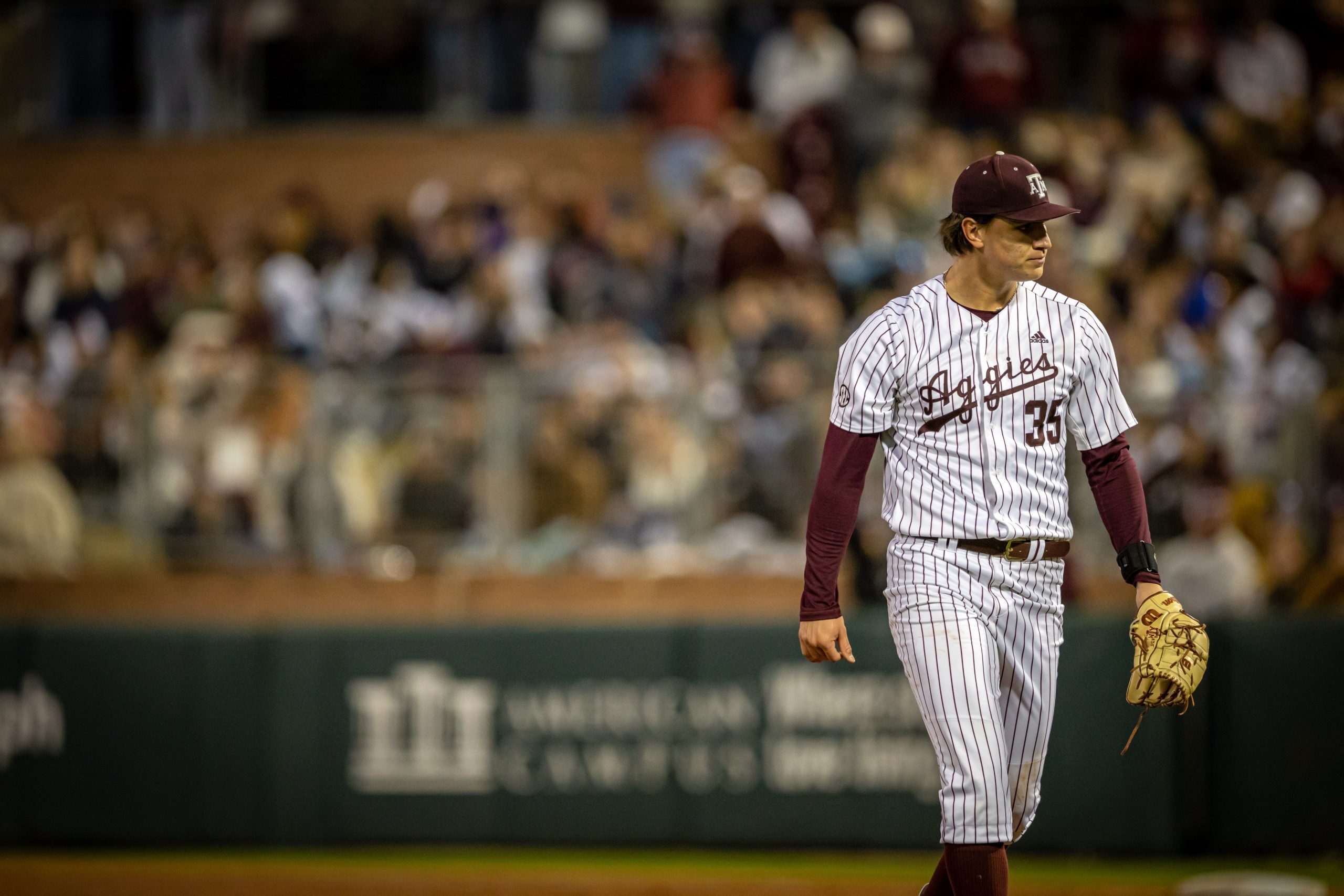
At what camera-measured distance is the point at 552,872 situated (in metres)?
9.34

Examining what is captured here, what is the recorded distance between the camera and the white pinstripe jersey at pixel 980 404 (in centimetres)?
531

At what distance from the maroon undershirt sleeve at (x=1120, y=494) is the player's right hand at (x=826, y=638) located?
0.89 meters

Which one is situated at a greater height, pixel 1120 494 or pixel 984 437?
pixel 984 437

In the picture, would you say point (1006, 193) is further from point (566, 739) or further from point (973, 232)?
point (566, 739)

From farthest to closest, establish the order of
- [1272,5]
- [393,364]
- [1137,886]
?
[1272,5], [393,364], [1137,886]

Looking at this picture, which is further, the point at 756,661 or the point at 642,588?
the point at 642,588

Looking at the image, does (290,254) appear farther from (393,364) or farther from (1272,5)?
(1272,5)

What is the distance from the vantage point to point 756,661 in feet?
32.6

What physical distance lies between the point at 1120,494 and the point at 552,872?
4884 mm

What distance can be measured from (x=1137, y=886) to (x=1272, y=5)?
943cm

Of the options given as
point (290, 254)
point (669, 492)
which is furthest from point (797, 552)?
point (290, 254)

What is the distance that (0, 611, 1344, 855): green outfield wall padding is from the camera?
950 cm

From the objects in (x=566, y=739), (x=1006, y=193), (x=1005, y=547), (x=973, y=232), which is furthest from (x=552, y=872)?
(x=1006, y=193)

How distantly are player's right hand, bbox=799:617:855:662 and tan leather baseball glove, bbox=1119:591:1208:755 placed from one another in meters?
0.88
